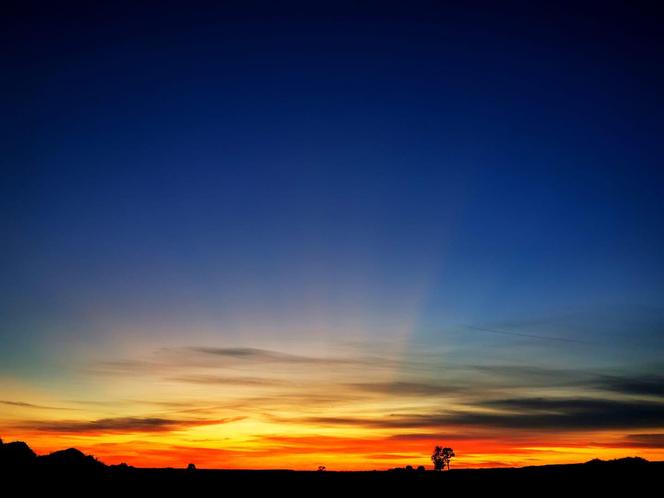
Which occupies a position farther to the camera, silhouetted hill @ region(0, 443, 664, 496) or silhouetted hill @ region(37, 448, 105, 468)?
silhouetted hill @ region(37, 448, 105, 468)

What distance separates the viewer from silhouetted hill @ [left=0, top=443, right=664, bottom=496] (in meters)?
53.0

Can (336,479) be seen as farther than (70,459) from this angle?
No

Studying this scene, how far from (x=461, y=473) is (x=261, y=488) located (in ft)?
72.3

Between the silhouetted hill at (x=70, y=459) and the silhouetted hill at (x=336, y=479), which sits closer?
the silhouetted hill at (x=336, y=479)

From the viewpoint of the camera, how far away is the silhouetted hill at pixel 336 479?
53.0m

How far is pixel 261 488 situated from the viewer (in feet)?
186

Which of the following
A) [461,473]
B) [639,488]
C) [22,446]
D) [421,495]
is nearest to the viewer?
[639,488]

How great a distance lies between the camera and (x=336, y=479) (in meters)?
61.2

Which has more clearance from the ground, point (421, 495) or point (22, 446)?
point (22, 446)

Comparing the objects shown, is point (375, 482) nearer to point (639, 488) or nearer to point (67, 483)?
point (639, 488)

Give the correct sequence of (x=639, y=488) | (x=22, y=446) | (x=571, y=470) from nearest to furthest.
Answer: (x=639, y=488) < (x=571, y=470) < (x=22, y=446)

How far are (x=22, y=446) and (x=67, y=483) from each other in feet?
52.2

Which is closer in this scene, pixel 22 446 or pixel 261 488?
pixel 261 488

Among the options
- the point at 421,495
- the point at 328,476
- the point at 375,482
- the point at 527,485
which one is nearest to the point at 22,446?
the point at 328,476
